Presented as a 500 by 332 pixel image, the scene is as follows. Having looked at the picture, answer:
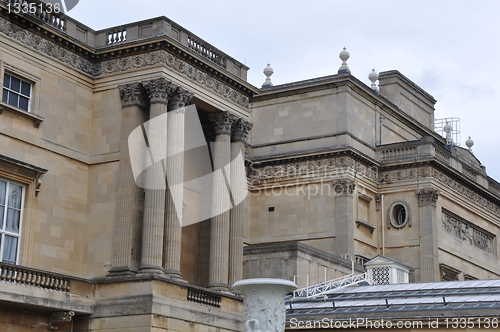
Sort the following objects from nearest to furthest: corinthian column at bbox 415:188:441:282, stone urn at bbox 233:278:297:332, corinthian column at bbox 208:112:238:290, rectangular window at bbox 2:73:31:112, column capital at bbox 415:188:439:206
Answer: stone urn at bbox 233:278:297:332 → rectangular window at bbox 2:73:31:112 → corinthian column at bbox 208:112:238:290 → corinthian column at bbox 415:188:441:282 → column capital at bbox 415:188:439:206

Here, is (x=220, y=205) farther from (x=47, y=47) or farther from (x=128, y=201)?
(x=47, y=47)

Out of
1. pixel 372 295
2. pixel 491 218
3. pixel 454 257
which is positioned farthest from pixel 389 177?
pixel 372 295

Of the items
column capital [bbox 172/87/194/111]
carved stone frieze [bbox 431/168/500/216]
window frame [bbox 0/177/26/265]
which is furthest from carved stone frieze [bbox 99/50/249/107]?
carved stone frieze [bbox 431/168/500/216]

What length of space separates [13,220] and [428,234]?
24.3 meters

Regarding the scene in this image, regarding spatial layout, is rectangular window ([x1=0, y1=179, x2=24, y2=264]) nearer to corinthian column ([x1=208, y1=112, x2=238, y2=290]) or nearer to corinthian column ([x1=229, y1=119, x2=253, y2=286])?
corinthian column ([x1=208, y1=112, x2=238, y2=290])

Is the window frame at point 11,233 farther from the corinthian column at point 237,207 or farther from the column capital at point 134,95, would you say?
the corinthian column at point 237,207

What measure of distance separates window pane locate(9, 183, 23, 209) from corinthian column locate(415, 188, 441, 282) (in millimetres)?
23476

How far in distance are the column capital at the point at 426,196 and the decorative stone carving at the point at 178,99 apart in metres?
18.5

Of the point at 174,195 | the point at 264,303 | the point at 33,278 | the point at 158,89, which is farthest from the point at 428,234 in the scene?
the point at 264,303

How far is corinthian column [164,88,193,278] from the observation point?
34625mm

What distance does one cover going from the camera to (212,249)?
37.6 meters

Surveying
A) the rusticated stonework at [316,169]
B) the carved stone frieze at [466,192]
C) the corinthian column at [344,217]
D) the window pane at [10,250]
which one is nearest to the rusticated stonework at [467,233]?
the carved stone frieze at [466,192]

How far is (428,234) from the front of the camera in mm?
49875

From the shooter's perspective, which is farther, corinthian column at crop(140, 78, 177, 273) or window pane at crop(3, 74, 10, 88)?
corinthian column at crop(140, 78, 177, 273)
